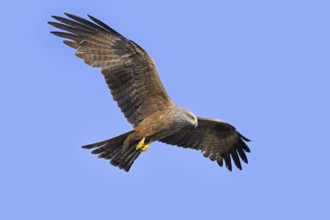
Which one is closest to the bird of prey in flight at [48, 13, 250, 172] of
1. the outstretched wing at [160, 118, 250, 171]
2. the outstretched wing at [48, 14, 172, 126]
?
the outstretched wing at [48, 14, 172, 126]

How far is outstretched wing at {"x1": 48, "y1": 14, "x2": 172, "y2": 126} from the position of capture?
1424 centimetres

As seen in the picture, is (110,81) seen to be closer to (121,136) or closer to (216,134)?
(121,136)

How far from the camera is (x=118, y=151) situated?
14852 millimetres

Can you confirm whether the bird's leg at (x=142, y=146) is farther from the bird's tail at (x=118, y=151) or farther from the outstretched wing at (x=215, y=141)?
the outstretched wing at (x=215, y=141)

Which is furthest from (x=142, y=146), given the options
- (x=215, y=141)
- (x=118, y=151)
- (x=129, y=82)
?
(x=215, y=141)

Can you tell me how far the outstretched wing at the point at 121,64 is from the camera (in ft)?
46.7

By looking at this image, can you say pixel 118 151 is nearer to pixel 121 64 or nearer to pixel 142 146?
pixel 142 146

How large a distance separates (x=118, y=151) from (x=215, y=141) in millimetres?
2289

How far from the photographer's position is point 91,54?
47.0 ft

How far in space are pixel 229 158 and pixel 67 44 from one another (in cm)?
424

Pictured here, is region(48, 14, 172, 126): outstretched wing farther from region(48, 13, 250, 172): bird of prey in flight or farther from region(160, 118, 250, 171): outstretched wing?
region(160, 118, 250, 171): outstretched wing

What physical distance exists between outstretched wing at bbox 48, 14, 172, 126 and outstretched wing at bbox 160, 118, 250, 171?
1443mm

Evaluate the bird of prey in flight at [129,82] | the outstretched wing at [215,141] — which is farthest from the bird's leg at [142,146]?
the outstretched wing at [215,141]

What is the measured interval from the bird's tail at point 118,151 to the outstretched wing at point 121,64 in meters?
0.52
